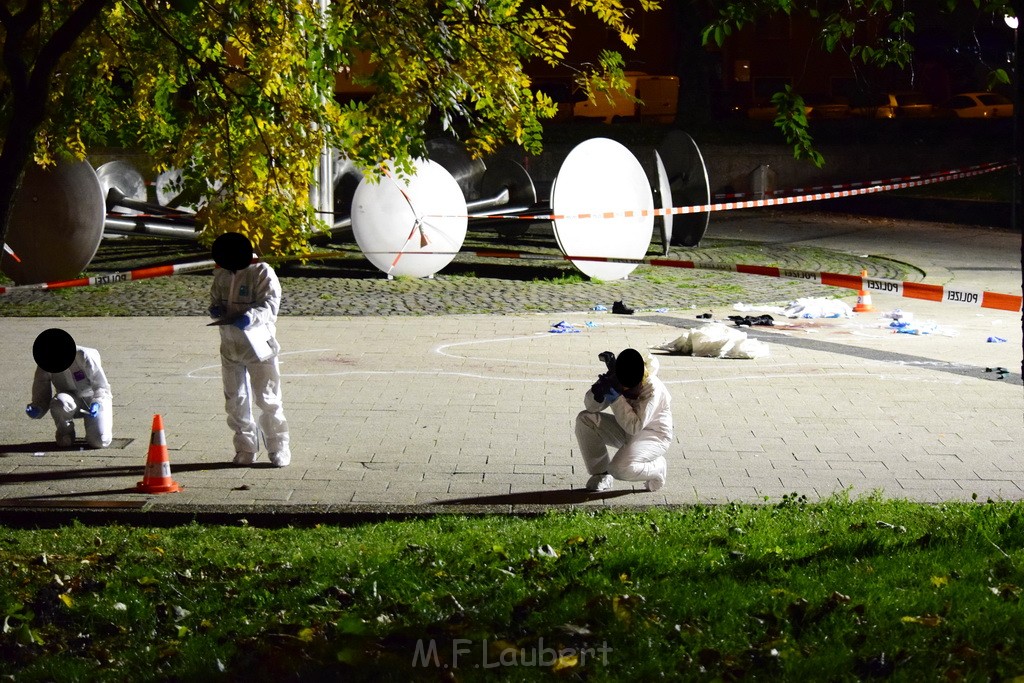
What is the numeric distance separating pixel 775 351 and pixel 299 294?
20.9ft

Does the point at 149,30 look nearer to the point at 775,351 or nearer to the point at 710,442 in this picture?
the point at 710,442

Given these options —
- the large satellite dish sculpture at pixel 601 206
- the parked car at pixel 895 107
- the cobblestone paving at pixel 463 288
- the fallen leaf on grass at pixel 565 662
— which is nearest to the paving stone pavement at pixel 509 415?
the cobblestone paving at pixel 463 288

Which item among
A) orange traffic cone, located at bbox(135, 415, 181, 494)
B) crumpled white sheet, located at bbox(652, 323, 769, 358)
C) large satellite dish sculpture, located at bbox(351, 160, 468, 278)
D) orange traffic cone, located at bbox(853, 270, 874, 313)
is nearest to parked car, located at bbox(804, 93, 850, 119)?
large satellite dish sculpture, located at bbox(351, 160, 468, 278)

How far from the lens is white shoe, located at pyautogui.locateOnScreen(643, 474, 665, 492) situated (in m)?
7.46

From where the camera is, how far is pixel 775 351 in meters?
12.3

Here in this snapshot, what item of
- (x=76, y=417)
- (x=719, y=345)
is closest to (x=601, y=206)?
(x=719, y=345)

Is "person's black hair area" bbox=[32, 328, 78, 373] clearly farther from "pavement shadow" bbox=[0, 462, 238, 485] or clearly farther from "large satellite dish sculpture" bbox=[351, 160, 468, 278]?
"large satellite dish sculpture" bbox=[351, 160, 468, 278]

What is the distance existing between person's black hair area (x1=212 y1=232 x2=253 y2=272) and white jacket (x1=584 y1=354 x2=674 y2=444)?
2323 millimetres

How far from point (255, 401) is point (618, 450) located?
229cm

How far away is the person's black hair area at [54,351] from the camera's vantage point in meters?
8.32

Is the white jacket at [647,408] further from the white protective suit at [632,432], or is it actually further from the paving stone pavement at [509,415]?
the paving stone pavement at [509,415]

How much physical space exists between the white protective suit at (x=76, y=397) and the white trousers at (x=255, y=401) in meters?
0.98

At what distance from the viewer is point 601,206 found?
1752 centimetres

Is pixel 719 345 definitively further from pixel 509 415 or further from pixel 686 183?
pixel 686 183
